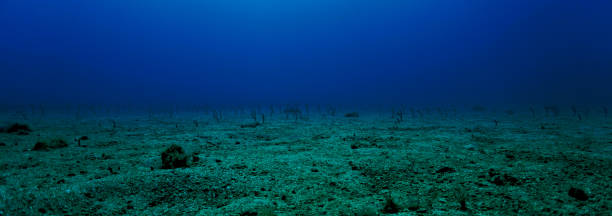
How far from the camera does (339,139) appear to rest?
1129 centimetres

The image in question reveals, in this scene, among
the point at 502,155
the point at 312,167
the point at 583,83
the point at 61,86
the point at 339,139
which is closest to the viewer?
the point at 312,167

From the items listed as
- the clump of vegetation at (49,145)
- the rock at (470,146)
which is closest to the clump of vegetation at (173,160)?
the clump of vegetation at (49,145)

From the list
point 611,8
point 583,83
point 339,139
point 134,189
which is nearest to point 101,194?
point 134,189

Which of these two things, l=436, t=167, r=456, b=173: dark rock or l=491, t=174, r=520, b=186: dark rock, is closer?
l=491, t=174, r=520, b=186: dark rock

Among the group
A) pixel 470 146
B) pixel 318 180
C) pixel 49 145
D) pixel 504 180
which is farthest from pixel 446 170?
pixel 49 145

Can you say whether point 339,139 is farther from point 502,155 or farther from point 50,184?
point 50,184

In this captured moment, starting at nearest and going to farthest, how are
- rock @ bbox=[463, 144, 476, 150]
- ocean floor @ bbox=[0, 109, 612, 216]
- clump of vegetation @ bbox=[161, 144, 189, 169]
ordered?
ocean floor @ bbox=[0, 109, 612, 216] < clump of vegetation @ bbox=[161, 144, 189, 169] < rock @ bbox=[463, 144, 476, 150]

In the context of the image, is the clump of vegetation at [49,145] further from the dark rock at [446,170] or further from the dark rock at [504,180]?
the dark rock at [504,180]

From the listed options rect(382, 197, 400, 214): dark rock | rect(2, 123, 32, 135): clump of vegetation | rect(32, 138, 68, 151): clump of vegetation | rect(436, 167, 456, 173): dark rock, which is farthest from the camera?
rect(2, 123, 32, 135): clump of vegetation

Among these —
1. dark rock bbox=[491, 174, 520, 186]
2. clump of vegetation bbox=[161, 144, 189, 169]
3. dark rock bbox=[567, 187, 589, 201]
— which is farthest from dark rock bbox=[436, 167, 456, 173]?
clump of vegetation bbox=[161, 144, 189, 169]

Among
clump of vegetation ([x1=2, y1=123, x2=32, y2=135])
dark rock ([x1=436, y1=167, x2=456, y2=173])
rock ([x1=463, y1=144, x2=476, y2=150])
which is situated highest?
clump of vegetation ([x1=2, y1=123, x2=32, y2=135])

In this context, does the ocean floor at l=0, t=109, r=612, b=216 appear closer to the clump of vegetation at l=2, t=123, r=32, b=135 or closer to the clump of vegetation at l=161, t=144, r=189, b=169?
the clump of vegetation at l=161, t=144, r=189, b=169

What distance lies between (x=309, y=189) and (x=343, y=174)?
1.25m

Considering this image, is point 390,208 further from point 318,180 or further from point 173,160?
point 173,160
